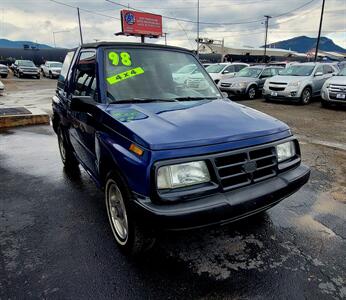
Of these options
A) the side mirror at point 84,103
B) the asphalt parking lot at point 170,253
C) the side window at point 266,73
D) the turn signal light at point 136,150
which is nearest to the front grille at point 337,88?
the side window at point 266,73

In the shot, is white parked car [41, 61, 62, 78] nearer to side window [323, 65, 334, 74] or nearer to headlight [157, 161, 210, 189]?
side window [323, 65, 334, 74]

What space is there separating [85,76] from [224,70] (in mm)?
13851

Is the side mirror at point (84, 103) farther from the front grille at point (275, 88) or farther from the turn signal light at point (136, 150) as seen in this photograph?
the front grille at point (275, 88)

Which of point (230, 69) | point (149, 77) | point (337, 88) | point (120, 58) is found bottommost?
point (337, 88)

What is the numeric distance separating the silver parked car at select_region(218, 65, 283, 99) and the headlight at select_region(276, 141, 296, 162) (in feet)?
37.4

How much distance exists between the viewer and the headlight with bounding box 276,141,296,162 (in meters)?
2.85

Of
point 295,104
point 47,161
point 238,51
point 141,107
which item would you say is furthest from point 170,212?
point 238,51

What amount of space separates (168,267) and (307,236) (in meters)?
1.54

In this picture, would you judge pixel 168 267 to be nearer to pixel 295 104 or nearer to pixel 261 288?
pixel 261 288

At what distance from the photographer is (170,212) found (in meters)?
2.17

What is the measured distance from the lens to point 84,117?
350 centimetres

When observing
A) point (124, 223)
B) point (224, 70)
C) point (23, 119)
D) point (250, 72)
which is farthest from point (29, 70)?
point (124, 223)

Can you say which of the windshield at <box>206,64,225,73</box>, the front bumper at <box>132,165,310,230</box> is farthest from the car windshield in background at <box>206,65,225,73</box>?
the front bumper at <box>132,165,310,230</box>

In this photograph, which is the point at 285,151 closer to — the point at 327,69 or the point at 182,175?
the point at 182,175
